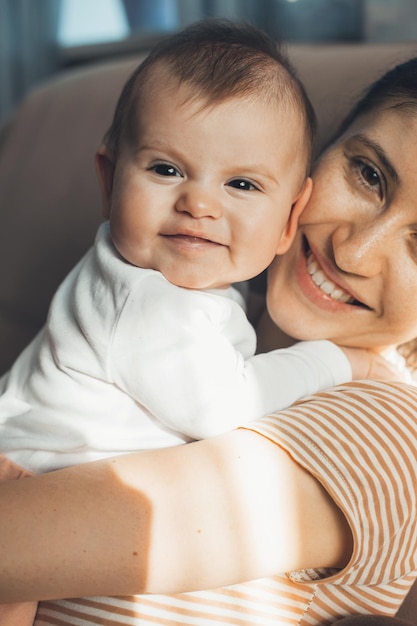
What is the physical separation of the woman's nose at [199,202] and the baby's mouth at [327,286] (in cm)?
23

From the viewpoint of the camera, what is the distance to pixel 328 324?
43.9 inches

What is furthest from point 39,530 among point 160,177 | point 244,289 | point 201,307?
point 244,289

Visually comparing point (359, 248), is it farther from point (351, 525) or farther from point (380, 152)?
point (351, 525)

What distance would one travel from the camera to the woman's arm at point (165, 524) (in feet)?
2.64

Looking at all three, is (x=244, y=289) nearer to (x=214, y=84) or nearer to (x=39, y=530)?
(x=214, y=84)

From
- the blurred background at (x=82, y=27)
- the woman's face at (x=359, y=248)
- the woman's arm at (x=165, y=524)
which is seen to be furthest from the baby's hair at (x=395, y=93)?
the blurred background at (x=82, y=27)

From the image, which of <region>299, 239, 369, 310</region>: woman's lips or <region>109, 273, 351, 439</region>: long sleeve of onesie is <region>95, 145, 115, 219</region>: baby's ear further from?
<region>299, 239, 369, 310</region>: woman's lips

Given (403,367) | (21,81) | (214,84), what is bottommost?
(21,81)

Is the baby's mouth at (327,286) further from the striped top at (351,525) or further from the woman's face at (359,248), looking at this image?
the striped top at (351,525)

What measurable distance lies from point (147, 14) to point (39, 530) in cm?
301

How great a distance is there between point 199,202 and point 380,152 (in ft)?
0.93

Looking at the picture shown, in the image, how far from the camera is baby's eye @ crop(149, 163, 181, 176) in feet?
3.20

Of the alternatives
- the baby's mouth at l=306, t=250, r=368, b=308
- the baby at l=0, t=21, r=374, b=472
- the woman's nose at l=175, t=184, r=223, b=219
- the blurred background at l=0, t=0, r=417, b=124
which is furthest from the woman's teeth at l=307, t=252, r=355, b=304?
the blurred background at l=0, t=0, r=417, b=124

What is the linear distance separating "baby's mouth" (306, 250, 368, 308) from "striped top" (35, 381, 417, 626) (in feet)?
0.62
